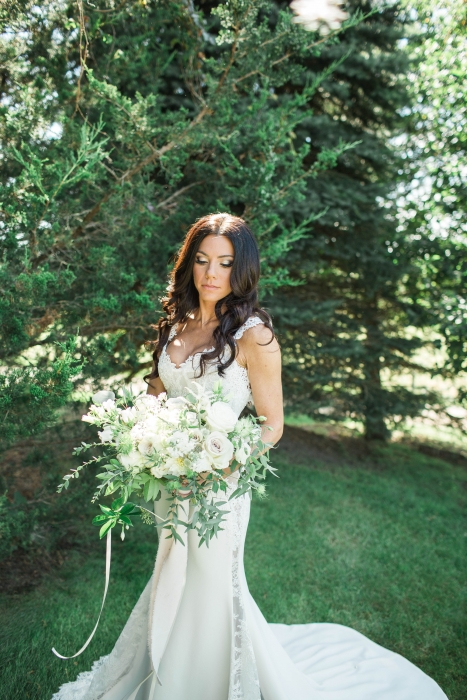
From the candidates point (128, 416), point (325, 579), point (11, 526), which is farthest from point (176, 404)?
point (325, 579)

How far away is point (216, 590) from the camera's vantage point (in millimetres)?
2664

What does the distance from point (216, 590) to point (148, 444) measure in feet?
3.41

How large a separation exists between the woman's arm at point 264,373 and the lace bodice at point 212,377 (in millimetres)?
49

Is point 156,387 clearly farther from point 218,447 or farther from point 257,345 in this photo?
point 218,447

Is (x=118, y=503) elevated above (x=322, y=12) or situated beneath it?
situated beneath

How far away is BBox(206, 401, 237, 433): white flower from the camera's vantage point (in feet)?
6.84

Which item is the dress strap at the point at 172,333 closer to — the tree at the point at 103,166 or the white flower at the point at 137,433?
the tree at the point at 103,166

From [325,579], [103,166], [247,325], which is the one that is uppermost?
[103,166]

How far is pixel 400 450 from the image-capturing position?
8961 mm

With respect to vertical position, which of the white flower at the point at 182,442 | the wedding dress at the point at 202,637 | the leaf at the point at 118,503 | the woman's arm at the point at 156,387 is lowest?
the wedding dress at the point at 202,637

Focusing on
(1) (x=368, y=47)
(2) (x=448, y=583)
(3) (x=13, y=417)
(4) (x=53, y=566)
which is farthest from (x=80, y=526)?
(1) (x=368, y=47)

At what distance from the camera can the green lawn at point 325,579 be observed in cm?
351

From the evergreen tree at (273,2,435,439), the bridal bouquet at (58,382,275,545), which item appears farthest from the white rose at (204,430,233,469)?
the evergreen tree at (273,2,435,439)

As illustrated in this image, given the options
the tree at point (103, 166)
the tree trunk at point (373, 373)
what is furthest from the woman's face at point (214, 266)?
the tree trunk at point (373, 373)
